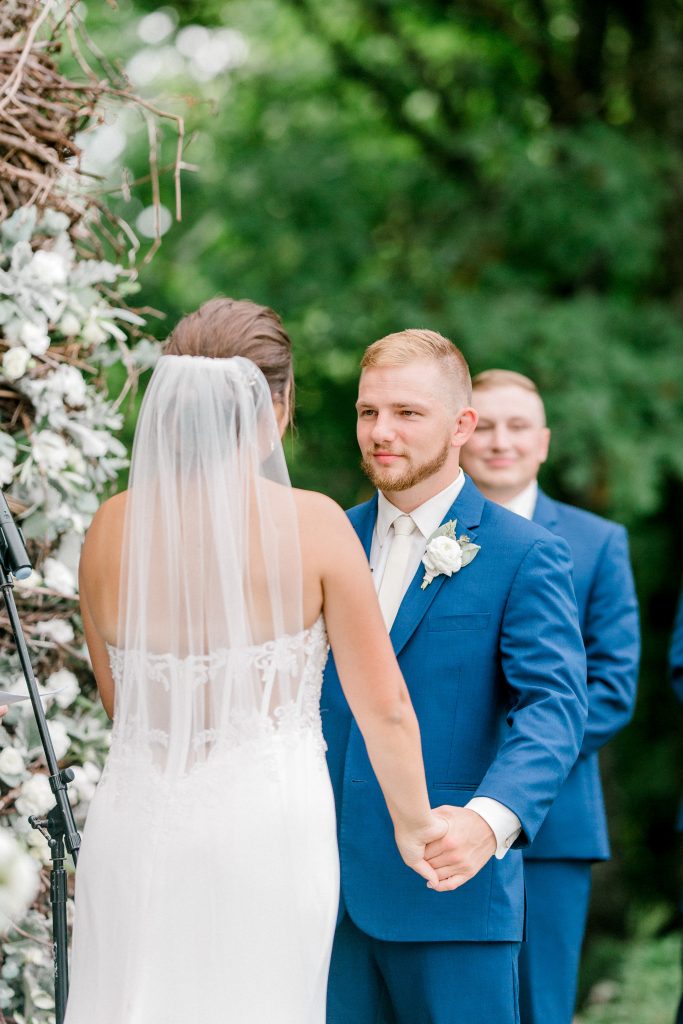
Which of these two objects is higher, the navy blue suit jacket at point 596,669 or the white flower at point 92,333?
the white flower at point 92,333

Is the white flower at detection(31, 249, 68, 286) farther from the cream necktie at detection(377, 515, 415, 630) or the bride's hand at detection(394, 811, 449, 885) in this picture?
the bride's hand at detection(394, 811, 449, 885)

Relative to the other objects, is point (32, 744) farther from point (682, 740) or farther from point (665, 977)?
point (682, 740)

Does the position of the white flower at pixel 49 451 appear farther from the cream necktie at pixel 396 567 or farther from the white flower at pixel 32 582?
the cream necktie at pixel 396 567

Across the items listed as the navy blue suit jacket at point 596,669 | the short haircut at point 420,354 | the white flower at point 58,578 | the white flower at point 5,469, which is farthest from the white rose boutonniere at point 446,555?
the navy blue suit jacket at point 596,669

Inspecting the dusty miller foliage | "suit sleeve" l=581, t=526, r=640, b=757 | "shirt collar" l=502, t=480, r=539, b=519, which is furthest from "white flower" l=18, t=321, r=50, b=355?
"suit sleeve" l=581, t=526, r=640, b=757

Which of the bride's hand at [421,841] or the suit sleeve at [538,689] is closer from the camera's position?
the bride's hand at [421,841]

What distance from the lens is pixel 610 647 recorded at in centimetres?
395

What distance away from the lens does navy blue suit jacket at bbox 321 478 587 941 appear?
266 cm

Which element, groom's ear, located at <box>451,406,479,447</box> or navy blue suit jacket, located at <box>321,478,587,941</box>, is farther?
groom's ear, located at <box>451,406,479,447</box>

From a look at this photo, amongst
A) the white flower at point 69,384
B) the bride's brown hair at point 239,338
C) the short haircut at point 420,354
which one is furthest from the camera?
the white flower at point 69,384

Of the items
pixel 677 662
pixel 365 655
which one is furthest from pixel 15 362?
pixel 677 662

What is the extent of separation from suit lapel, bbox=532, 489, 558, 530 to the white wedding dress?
189cm

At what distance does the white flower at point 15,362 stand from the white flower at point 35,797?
1.02 m

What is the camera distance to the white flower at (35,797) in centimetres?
302
